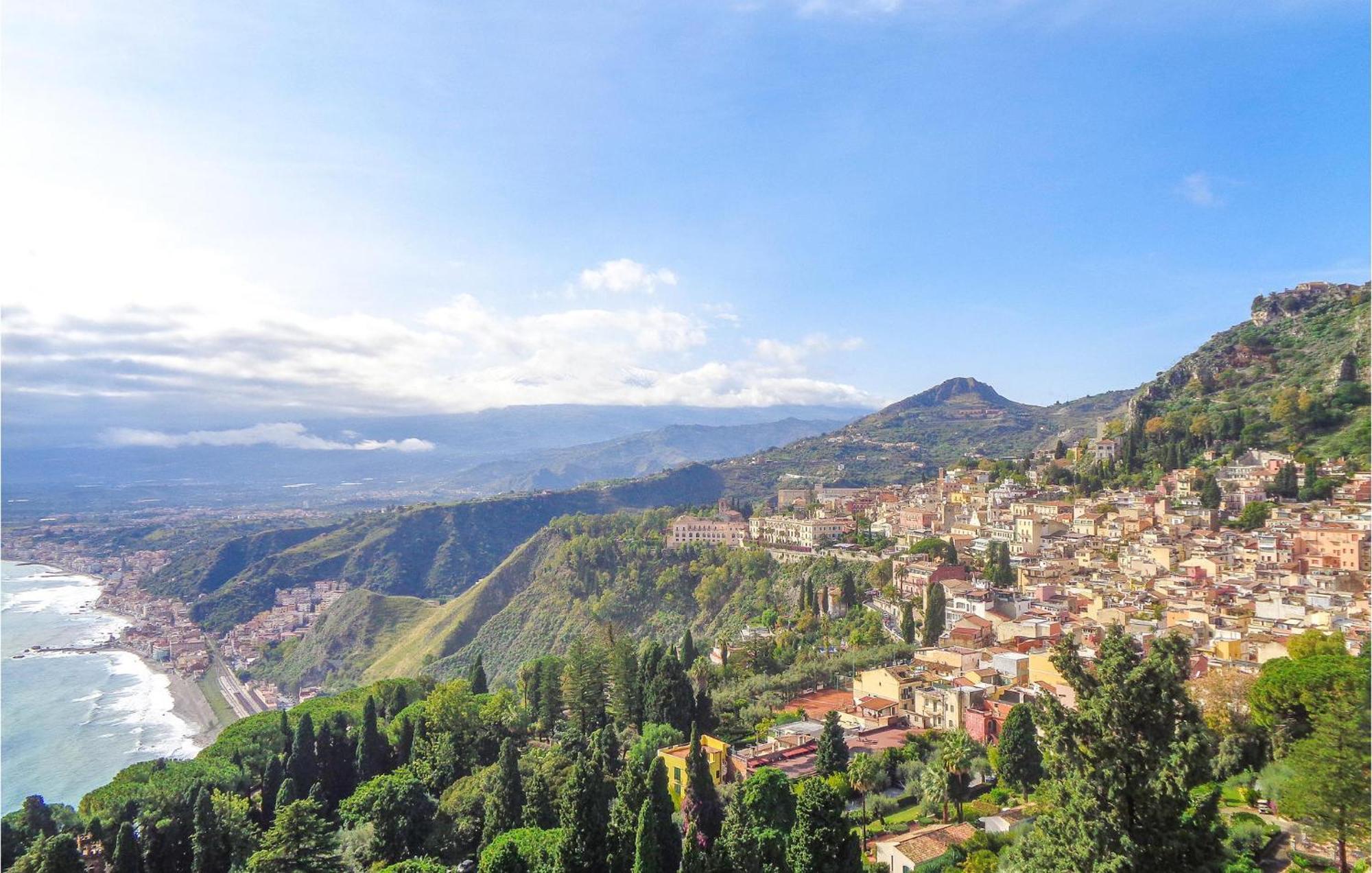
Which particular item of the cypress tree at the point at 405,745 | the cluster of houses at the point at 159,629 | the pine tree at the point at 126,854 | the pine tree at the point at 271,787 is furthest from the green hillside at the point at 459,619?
the pine tree at the point at 126,854

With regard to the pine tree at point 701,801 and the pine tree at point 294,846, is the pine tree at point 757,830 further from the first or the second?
the pine tree at point 294,846

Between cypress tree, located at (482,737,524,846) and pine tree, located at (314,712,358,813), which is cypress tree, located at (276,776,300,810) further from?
cypress tree, located at (482,737,524,846)

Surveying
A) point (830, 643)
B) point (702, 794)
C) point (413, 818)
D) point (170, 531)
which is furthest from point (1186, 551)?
point (170, 531)

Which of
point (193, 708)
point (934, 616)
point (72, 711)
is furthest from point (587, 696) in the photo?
point (72, 711)

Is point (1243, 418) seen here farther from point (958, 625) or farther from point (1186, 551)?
point (958, 625)

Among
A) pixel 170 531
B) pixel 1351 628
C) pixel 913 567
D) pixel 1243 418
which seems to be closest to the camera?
pixel 1351 628

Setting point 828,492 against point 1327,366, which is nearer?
point 1327,366
